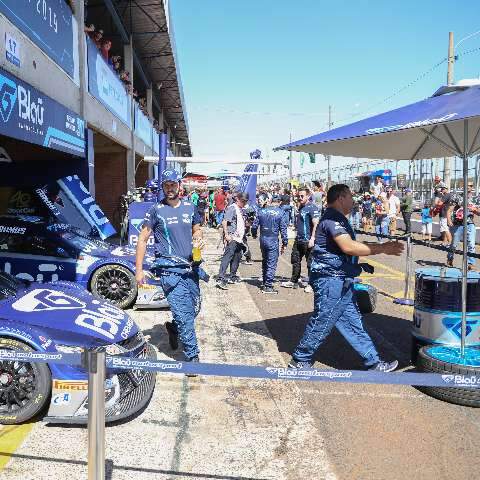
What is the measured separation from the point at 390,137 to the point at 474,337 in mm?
2098

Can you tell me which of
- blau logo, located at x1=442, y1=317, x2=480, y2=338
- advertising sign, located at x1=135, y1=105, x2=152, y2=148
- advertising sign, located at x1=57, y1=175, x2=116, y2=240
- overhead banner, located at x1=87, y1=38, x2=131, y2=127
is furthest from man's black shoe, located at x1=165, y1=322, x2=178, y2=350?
advertising sign, located at x1=135, y1=105, x2=152, y2=148

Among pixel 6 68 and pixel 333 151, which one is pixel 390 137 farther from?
pixel 6 68

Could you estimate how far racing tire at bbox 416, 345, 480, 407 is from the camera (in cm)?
404

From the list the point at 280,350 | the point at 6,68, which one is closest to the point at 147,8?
the point at 6,68

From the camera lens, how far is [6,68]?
6.81 metres

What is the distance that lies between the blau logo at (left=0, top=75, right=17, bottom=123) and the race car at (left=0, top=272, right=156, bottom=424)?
10.5 feet

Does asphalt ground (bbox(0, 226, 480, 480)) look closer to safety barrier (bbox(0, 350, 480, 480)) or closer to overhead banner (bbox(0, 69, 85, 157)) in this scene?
safety barrier (bbox(0, 350, 480, 480))

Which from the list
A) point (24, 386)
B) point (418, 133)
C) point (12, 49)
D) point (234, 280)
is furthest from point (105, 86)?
point (24, 386)

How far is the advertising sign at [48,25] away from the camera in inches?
286

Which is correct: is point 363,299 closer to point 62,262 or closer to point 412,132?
point 412,132

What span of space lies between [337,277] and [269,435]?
5.04ft

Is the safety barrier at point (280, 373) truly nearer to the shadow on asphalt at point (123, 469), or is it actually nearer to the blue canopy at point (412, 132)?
the shadow on asphalt at point (123, 469)

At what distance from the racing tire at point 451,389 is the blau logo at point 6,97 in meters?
5.64

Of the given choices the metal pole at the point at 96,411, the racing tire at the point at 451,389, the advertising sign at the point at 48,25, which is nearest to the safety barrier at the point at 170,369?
the metal pole at the point at 96,411
